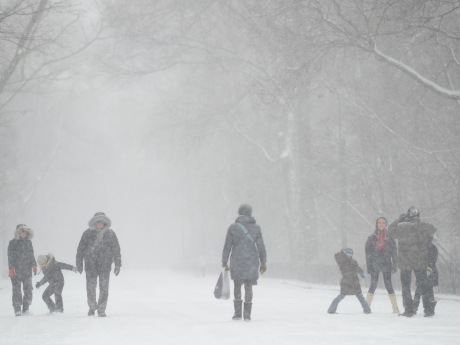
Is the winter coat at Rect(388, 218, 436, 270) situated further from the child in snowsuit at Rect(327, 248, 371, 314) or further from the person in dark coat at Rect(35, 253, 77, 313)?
the person in dark coat at Rect(35, 253, 77, 313)

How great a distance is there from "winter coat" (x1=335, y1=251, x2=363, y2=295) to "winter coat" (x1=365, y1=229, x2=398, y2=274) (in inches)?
11.7

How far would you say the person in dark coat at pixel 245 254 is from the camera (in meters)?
12.8

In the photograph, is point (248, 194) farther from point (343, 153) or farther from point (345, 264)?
point (345, 264)

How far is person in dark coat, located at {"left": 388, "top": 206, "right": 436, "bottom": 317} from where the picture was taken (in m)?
13.7

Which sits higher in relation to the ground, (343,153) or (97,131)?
(97,131)

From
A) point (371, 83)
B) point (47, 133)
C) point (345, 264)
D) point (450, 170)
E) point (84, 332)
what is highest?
point (47, 133)

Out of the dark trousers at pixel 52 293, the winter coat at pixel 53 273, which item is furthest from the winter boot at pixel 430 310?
the dark trousers at pixel 52 293

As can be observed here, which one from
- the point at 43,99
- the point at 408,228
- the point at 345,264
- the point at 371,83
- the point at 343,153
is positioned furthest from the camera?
the point at 43,99

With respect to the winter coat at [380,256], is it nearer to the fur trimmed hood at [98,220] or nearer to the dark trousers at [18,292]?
the fur trimmed hood at [98,220]

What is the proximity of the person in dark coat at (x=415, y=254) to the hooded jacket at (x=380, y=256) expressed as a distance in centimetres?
116

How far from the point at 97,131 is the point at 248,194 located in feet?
98.4

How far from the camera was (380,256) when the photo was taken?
599 inches

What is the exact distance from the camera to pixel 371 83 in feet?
102

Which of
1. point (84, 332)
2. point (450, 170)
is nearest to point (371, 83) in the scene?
point (450, 170)
